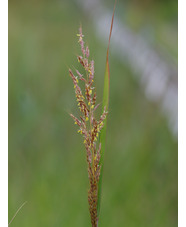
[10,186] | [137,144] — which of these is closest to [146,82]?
[137,144]

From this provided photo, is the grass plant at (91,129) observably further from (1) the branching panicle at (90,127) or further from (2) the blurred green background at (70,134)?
(2) the blurred green background at (70,134)

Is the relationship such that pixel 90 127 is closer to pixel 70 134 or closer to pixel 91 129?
pixel 91 129

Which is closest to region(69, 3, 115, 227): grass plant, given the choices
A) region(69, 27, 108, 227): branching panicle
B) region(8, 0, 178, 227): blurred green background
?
region(69, 27, 108, 227): branching panicle

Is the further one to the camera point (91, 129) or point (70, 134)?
point (70, 134)

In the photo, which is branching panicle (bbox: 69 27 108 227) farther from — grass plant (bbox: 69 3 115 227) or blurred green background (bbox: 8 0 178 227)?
blurred green background (bbox: 8 0 178 227)

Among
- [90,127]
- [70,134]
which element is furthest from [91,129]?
[70,134]

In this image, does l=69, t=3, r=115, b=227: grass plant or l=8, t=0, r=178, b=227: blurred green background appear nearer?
l=69, t=3, r=115, b=227: grass plant
